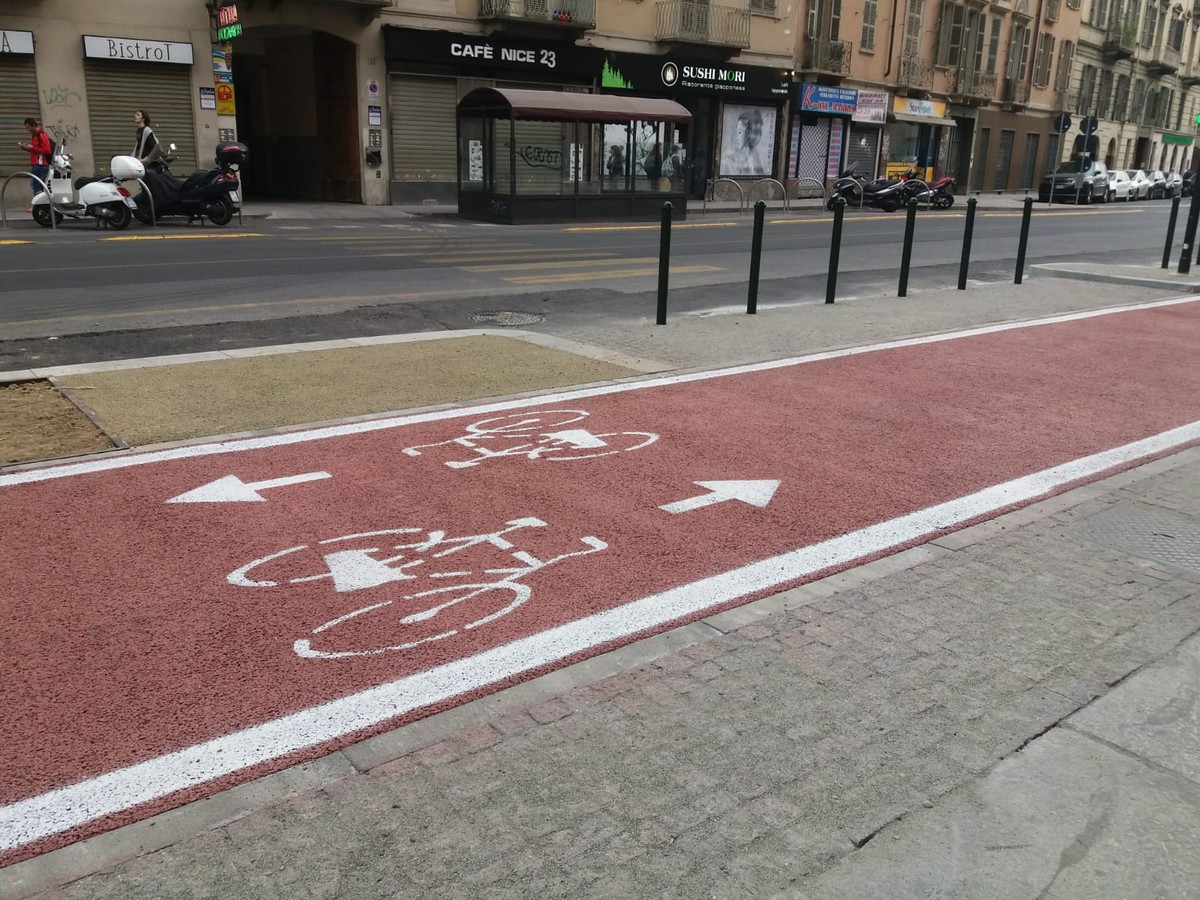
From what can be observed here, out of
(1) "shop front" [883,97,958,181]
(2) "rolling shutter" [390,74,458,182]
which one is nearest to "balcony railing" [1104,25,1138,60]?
(1) "shop front" [883,97,958,181]

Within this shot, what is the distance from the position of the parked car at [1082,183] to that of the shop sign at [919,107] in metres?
5.40

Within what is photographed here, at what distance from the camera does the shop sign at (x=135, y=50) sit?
22719mm

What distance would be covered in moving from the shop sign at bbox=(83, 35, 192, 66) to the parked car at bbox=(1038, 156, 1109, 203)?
3357 centimetres

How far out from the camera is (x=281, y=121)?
102 ft

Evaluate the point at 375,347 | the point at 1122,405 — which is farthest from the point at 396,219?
the point at 1122,405

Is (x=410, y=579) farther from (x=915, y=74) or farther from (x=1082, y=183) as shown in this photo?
(x=1082, y=183)

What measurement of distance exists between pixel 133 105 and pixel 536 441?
72.0 feet

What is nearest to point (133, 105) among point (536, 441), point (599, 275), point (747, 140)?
point (599, 275)

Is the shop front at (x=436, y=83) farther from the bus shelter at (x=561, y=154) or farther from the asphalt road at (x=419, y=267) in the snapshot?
the asphalt road at (x=419, y=267)

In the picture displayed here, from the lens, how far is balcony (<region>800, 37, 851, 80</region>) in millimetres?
37656

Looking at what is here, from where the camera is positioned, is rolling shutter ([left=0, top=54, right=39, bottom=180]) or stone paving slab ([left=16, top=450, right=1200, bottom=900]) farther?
rolling shutter ([left=0, top=54, right=39, bottom=180])

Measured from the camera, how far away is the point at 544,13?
2861cm

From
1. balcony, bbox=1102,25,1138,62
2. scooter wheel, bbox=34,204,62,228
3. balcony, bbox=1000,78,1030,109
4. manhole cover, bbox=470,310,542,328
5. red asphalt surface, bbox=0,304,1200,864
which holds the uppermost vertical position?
balcony, bbox=1102,25,1138,62

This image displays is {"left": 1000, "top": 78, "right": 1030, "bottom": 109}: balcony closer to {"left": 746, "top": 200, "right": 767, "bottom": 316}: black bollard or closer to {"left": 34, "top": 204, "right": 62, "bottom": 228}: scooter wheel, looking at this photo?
{"left": 34, "top": 204, "right": 62, "bottom": 228}: scooter wheel
